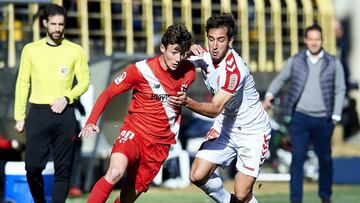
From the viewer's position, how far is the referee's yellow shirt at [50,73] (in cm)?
1175

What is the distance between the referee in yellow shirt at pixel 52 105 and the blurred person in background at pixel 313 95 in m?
2.73

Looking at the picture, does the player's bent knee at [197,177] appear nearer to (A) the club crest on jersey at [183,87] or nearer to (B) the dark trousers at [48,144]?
(A) the club crest on jersey at [183,87]

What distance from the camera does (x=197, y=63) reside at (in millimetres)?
10688

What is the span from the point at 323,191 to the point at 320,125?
2.67 ft

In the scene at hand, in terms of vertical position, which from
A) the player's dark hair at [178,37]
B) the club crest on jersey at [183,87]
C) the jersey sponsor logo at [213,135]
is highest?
the player's dark hair at [178,37]

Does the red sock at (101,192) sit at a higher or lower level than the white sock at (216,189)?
higher

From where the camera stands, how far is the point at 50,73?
38.5 ft

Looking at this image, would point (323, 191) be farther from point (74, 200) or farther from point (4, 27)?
point (4, 27)

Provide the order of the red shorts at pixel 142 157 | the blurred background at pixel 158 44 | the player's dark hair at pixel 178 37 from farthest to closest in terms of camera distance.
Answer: the blurred background at pixel 158 44, the red shorts at pixel 142 157, the player's dark hair at pixel 178 37

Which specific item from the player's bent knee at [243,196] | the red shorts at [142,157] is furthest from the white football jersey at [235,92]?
the red shorts at [142,157]

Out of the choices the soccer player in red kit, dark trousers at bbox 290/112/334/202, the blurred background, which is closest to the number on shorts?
the soccer player in red kit

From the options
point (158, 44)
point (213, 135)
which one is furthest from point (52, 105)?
point (158, 44)

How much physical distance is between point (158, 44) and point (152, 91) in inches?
313

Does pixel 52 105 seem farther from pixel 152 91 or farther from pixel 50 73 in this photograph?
pixel 152 91
